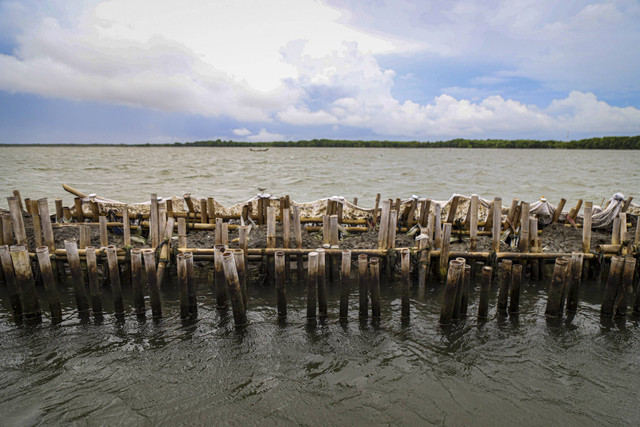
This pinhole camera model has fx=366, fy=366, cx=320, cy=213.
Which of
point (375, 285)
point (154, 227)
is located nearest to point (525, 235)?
point (375, 285)

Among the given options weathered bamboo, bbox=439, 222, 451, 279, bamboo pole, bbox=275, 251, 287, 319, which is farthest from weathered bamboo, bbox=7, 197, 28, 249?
weathered bamboo, bbox=439, 222, 451, 279

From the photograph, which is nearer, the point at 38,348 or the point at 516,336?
the point at 38,348

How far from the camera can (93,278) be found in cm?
698

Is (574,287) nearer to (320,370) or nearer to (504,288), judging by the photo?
(504,288)

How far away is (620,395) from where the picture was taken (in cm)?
532

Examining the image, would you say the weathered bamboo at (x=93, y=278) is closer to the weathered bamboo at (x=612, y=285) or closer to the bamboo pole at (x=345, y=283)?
the bamboo pole at (x=345, y=283)

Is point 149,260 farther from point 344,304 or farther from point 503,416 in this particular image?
point 503,416

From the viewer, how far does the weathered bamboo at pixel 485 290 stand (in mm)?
6662

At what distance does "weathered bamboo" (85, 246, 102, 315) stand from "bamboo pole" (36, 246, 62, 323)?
2.03 feet

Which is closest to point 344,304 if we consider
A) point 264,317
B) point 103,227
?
point 264,317

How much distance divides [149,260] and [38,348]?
2.23m

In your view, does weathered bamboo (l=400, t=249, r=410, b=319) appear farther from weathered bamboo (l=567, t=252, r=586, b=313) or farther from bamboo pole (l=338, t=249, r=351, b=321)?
weathered bamboo (l=567, t=252, r=586, b=313)

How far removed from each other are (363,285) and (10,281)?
6638mm

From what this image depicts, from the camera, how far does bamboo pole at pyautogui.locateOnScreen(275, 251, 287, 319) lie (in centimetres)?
693
